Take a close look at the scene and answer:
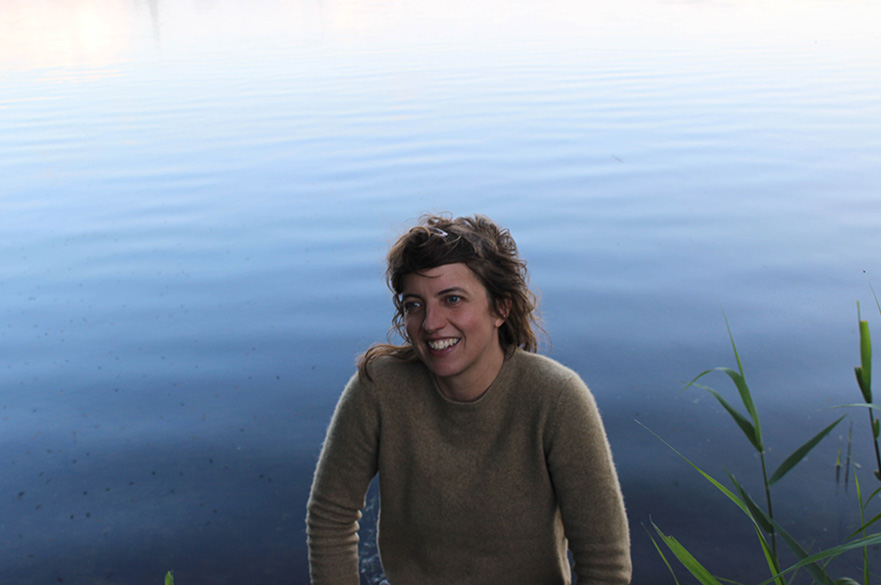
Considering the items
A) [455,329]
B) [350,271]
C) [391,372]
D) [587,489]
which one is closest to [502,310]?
[455,329]

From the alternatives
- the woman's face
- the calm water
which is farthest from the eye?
the calm water

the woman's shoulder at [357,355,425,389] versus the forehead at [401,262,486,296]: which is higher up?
the forehead at [401,262,486,296]

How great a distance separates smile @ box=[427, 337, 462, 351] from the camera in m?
1.85

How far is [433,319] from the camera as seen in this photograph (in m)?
1.86

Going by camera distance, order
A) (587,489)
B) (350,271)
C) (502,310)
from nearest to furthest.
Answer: (587,489) < (502,310) < (350,271)

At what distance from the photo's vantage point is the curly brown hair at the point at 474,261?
1.86 m

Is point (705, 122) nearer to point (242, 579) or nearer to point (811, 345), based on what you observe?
point (811, 345)

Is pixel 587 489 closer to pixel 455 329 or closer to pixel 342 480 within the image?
pixel 455 329

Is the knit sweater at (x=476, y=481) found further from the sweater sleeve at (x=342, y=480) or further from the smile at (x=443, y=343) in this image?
the smile at (x=443, y=343)

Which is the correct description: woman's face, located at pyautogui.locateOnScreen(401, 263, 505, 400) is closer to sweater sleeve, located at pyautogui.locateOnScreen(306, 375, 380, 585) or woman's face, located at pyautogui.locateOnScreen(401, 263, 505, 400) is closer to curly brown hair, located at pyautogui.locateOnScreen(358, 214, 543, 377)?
curly brown hair, located at pyautogui.locateOnScreen(358, 214, 543, 377)

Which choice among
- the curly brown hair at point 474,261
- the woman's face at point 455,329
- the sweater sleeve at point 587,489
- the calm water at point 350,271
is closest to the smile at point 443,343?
the woman's face at point 455,329

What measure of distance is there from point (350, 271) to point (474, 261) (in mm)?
3486

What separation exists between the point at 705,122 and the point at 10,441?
737cm

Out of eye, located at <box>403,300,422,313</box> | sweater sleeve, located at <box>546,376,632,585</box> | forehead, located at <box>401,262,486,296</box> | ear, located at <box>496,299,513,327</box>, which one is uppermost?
forehead, located at <box>401,262,486,296</box>
